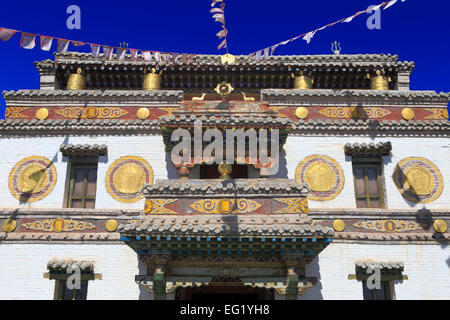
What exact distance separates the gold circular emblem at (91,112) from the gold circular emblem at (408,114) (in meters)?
11.4

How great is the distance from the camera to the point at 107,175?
50.6ft

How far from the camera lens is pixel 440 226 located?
A: 47.8ft

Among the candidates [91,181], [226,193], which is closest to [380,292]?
[226,193]

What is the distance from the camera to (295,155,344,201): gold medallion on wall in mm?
15145

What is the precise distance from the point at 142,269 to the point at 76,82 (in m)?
8.25

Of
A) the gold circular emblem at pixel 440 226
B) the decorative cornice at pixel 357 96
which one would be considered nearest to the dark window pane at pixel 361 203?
the gold circular emblem at pixel 440 226

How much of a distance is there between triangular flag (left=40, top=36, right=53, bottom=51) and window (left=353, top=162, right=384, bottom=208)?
35.8 feet

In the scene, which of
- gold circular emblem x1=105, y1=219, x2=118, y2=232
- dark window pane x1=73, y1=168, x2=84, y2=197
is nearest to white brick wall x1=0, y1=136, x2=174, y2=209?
dark window pane x1=73, y1=168, x2=84, y2=197

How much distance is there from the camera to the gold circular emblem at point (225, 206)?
42.4 ft

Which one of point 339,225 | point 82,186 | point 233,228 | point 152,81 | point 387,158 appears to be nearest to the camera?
point 233,228

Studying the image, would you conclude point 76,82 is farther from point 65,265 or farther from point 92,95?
point 65,265

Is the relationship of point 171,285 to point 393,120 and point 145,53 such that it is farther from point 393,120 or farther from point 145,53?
point 393,120

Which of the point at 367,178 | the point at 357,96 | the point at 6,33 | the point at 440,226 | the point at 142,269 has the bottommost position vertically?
the point at 142,269
